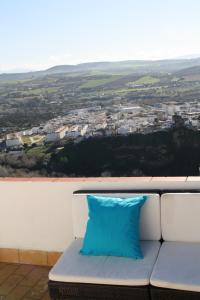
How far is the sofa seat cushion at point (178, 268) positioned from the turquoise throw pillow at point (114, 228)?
19 centimetres

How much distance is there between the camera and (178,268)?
2.32 meters

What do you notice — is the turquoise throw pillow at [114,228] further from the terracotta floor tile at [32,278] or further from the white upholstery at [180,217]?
the terracotta floor tile at [32,278]

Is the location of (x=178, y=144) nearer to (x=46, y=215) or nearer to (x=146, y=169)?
(x=146, y=169)

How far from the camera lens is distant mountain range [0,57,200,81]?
9.09m

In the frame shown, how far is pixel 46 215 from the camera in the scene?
3320 millimetres

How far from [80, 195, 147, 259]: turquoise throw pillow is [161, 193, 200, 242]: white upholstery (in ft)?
0.61

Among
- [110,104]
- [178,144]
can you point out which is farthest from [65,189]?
[110,104]

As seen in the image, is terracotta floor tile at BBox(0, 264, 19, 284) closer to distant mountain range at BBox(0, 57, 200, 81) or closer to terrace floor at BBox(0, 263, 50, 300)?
terrace floor at BBox(0, 263, 50, 300)

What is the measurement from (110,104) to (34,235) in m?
5.74

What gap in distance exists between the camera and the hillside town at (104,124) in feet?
19.8

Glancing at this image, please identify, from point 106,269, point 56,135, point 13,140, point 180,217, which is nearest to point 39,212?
point 106,269

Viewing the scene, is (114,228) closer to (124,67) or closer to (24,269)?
(24,269)

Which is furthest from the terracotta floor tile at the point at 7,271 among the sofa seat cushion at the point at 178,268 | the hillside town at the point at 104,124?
the hillside town at the point at 104,124

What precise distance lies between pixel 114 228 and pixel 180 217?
50 cm
